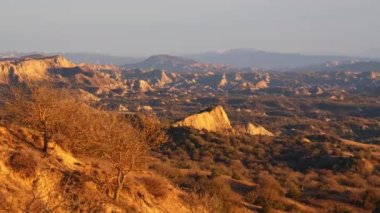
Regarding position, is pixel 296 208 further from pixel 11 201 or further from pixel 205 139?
pixel 205 139

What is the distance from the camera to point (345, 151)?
63.3 meters

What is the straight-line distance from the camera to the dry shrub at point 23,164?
62.7 ft

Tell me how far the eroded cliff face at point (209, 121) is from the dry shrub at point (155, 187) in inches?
1938

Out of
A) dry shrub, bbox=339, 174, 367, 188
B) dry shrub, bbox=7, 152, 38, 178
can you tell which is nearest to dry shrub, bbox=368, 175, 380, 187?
dry shrub, bbox=339, 174, 367, 188

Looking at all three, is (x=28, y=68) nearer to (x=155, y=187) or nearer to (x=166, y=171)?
(x=166, y=171)

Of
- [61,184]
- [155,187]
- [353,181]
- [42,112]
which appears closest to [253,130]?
[353,181]

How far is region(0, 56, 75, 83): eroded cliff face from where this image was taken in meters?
159

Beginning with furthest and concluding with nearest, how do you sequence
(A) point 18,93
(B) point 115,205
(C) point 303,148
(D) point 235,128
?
1. (D) point 235,128
2. (C) point 303,148
3. (A) point 18,93
4. (B) point 115,205

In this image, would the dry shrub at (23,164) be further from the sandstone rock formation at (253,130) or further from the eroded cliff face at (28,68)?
the eroded cliff face at (28,68)

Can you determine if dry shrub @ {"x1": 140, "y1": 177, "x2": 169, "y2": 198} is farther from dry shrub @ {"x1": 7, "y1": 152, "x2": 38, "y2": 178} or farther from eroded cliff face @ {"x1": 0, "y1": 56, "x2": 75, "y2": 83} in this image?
eroded cliff face @ {"x1": 0, "y1": 56, "x2": 75, "y2": 83}

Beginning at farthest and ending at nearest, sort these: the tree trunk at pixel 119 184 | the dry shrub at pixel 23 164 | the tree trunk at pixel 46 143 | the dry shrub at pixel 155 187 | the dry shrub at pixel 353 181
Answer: the dry shrub at pixel 353 181, the dry shrub at pixel 155 187, the tree trunk at pixel 46 143, the tree trunk at pixel 119 184, the dry shrub at pixel 23 164

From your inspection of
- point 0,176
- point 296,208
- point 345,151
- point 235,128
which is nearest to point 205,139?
point 345,151

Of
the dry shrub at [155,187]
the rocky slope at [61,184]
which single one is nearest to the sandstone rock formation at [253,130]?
the rocky slope at [61,184]

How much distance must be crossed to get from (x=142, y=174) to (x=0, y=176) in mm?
8960
